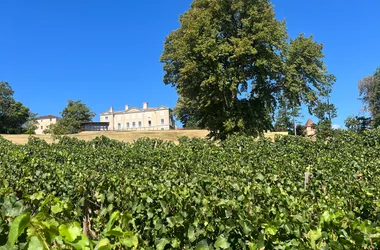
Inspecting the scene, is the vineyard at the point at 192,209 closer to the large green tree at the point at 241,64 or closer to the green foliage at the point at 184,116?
the large green tree at the point at 241,64

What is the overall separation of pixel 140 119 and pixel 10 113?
34896 mm

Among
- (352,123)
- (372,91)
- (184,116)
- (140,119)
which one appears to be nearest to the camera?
(352,123)

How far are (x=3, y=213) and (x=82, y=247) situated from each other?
2.43 feet

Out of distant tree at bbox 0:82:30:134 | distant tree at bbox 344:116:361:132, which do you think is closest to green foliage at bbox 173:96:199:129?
distant tree at bbox 344:116:361:132

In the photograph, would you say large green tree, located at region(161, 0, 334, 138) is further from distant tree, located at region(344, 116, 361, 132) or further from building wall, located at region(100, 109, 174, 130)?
building wall, located at region(100, 109, 174, 130)

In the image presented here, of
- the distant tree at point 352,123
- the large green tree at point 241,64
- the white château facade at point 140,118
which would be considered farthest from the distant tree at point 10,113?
the distant tree at point 352,123

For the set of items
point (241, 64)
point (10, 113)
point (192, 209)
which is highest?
point (10, 113)

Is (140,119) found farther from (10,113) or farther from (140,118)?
(10,113)

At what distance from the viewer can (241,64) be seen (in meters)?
20.7

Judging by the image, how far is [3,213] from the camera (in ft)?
5.43

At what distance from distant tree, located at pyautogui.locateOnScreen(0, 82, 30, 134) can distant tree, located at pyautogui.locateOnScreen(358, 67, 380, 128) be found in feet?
209

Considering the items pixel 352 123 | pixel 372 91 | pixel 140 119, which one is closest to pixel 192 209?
pixel 352 123

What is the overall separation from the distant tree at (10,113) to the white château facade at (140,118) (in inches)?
1072

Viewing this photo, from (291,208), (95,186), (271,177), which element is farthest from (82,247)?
(271,177)
